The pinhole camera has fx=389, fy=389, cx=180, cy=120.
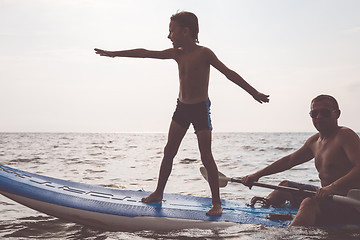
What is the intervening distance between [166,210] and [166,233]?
33cm

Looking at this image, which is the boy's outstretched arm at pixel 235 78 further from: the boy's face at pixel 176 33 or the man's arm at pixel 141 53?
the man's arm at pixel 141 53

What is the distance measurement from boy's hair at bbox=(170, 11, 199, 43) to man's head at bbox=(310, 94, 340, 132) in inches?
52.3

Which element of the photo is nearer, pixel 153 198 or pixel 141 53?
pixel 141 53

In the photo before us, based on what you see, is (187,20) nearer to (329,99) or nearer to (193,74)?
(193,74)

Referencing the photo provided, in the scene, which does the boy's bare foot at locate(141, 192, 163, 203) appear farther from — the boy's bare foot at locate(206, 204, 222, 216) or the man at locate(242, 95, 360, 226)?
the man at locate(242, 95, 360, 226)

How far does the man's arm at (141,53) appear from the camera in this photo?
3.89 meters

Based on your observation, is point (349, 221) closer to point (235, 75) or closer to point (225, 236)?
point (225, 236)

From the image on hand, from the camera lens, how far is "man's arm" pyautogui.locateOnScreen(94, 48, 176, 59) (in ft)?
12.8

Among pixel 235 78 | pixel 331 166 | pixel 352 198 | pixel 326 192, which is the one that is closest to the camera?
pixel 352 198

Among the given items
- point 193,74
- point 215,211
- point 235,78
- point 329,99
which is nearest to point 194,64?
point 193,74

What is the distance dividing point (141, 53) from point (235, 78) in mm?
993

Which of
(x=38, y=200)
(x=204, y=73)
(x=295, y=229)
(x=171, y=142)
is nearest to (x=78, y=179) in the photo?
(x=38, y=200)

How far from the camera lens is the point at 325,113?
3.36m

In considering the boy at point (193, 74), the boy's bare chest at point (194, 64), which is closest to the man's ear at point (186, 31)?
the boy at point (193, 74)
